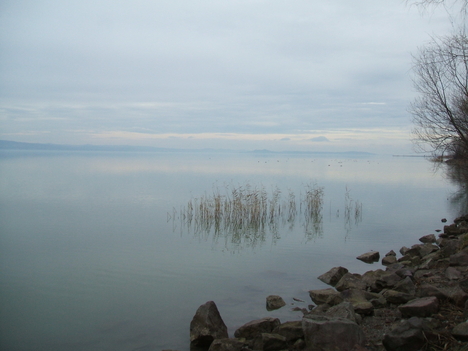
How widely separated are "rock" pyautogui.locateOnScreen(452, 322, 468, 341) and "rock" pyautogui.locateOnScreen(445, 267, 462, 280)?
3422 mm

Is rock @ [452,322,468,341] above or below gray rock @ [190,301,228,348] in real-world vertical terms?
above

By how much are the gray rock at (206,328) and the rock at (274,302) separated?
76.8 inches

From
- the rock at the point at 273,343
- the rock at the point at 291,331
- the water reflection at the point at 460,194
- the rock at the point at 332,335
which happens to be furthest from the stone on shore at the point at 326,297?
the water reflection at the point at 460,194

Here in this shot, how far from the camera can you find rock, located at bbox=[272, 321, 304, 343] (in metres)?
6.23

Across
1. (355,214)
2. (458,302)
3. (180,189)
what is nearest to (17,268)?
(458,302)

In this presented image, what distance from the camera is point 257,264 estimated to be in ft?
40.8

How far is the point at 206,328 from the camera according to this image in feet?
21.8

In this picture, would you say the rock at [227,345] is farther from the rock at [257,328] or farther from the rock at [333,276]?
the rock at [333,276]

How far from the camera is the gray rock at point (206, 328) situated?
6617 millimetres

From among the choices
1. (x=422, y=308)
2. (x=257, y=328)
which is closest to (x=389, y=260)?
(x=422, y=308)

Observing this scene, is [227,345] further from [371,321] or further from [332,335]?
[371,321]

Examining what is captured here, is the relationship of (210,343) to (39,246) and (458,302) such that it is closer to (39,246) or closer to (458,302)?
(458,302)

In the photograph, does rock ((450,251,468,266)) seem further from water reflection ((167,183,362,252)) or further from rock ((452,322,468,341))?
water reflection ((167,183,362,252))

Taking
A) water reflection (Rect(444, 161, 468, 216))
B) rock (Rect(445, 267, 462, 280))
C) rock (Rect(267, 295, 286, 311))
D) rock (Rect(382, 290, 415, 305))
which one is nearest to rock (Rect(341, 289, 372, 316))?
rock (Rect(382, 290, 415, 305))
